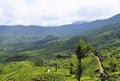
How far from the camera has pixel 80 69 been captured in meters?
106

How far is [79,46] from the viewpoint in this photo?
103250 mm

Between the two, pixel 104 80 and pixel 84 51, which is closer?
pixel 84 51

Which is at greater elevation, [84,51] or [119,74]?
[84,51]

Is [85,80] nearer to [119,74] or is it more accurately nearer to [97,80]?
[97,80]

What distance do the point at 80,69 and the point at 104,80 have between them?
8436cm

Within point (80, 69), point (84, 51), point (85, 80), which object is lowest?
point (85, 80)

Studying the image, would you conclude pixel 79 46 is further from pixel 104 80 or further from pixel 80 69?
pixel 104 80

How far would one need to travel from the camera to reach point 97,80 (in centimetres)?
18962

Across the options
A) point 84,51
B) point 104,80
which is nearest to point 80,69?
point 84,51

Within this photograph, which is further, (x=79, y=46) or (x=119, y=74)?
(x=119, y=74)

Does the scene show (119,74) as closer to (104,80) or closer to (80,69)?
(104,80)

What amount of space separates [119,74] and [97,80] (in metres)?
19.1

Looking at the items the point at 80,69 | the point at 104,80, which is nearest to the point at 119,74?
the point at 104,80

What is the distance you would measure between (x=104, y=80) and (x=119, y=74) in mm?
17181
